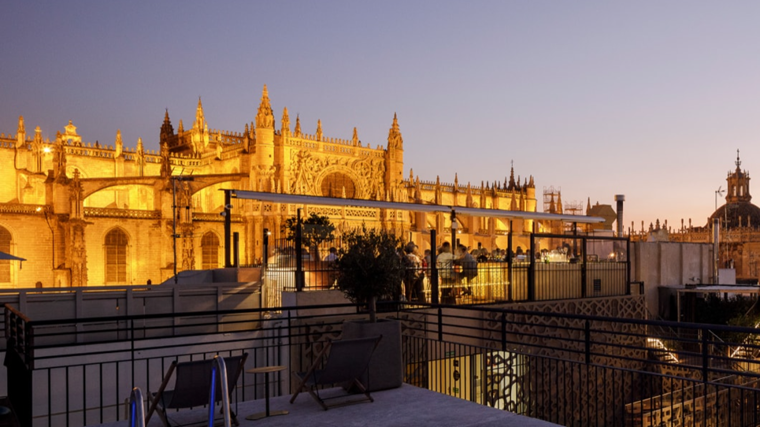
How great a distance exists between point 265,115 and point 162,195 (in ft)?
30.6

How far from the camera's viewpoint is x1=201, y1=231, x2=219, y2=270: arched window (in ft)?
132

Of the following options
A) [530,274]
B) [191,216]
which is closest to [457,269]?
[530,274]

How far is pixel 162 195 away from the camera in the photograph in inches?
1491

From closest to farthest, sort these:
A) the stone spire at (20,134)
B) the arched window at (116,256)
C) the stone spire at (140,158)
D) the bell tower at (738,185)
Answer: the arched window at (116,256), the stone spire at (20,134), the stone spire at (140,158), the bell tower at (738,185)

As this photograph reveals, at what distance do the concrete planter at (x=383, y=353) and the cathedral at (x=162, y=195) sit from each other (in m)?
25.6

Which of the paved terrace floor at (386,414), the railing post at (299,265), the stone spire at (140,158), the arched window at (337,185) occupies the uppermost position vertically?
the stone spire at (140,158)

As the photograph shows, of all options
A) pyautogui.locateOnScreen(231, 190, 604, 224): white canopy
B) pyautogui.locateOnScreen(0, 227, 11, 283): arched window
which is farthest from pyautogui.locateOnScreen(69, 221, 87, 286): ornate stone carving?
pyautogui.locateOnScreen(231, 190, 604, 224): white canopy

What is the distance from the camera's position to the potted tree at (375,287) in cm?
797

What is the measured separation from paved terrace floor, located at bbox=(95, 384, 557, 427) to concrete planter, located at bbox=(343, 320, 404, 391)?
0.99 feet

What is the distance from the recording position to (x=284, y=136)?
42.9 m

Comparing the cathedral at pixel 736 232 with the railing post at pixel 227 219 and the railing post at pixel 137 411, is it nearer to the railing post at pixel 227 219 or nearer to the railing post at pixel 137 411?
the railing post at pixel 227 219

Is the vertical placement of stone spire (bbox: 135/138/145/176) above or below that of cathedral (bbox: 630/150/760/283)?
above

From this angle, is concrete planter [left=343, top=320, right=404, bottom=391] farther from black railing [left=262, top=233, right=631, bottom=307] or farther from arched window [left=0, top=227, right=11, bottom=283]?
arched window [left=0, top=227, right=11, bottom=283]

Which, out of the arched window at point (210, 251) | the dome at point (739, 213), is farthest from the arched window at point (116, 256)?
the dome at point (739, 213)
